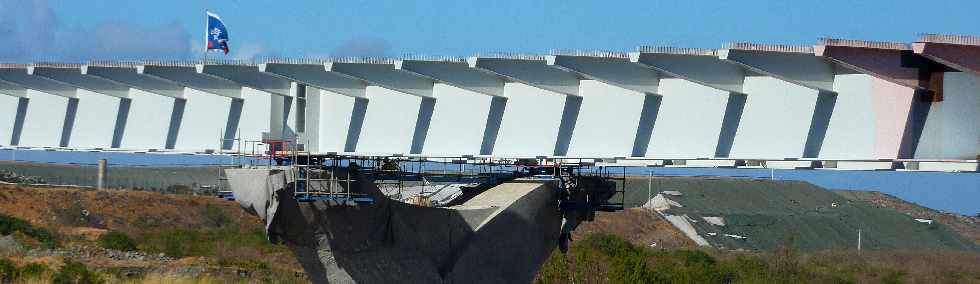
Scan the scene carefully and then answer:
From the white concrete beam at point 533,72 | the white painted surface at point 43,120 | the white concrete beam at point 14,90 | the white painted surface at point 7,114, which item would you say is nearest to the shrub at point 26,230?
the white painted surface at point 43,120

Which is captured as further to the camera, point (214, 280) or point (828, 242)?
point (828, 242)

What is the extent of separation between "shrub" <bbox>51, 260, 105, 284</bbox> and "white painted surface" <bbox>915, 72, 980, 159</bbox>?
23678 millimetres

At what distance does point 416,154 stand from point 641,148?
277 inches

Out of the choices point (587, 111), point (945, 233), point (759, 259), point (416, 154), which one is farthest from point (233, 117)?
point (945, 233)

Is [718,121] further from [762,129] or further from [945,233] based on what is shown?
[945,233]

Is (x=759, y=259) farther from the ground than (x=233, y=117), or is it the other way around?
(x=233, y=117)

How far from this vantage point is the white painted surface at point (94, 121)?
159 ft

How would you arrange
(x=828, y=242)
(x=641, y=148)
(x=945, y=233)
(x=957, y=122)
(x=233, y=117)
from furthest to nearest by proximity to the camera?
(x=945, y=233) < (x=828, y=242) < (x=233, y=117) < (x=641, y=148) < (x=957, y=122)

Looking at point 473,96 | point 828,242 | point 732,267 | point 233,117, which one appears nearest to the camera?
point 473,96

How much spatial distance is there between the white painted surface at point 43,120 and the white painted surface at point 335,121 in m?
13.5

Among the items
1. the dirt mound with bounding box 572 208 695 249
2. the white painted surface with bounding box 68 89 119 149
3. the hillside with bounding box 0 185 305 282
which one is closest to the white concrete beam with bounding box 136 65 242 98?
the white painted surface with bounding box 68 89 119 149

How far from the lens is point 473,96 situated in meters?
38.6

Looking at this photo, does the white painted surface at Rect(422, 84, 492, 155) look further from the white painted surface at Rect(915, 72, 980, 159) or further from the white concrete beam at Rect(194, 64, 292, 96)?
the white painted surface at Rect(915, 72, 980, 159)

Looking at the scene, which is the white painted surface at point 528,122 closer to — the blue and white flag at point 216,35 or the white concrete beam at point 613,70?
the white concrete beam at point 613,70
